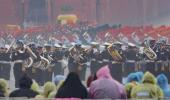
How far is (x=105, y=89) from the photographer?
8.09 metres

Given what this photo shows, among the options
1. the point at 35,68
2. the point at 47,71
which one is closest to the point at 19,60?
the point at 35,68

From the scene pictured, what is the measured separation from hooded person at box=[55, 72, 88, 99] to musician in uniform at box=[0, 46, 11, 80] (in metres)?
12.6

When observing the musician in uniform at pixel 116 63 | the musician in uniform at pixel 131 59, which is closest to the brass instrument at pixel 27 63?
the musician in uniform at pixel 116 63

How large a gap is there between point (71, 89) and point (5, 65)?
13.1 meters

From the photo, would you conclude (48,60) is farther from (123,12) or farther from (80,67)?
(123,12)

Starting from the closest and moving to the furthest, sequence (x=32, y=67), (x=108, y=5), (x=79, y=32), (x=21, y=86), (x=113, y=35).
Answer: (x=21, y=86)
(x=32, y=67)
(x=113, y=35)
(x=79, y=32)
(x=108, y=5)

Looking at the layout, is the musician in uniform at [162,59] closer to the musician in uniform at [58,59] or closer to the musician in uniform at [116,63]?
the musician in uniform at [116,63]

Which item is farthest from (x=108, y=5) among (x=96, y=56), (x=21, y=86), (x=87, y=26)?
(x=21, y=86)

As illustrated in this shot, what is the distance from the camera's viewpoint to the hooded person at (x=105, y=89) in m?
8.08

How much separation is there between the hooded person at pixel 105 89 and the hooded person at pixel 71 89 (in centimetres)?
16

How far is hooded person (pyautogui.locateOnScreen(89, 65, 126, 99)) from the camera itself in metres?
8.08

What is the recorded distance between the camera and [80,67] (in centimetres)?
1952

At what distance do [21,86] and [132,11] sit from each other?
41790 mm

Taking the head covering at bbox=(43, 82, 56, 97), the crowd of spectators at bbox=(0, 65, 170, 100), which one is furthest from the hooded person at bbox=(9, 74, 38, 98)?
the head covering at bbox=(43, 82, 56, 97)
